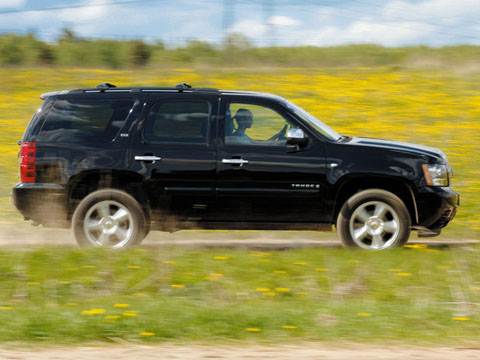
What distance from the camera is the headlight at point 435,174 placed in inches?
427

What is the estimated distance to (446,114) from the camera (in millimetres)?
23562

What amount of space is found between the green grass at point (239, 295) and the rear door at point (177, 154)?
527mm

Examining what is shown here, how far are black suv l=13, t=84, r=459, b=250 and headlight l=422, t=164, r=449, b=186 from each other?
0.01 metres

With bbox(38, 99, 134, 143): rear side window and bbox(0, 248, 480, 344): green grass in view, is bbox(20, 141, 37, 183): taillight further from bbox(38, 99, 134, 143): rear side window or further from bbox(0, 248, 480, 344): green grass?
bbox(0, 248, 480, 344): green grass

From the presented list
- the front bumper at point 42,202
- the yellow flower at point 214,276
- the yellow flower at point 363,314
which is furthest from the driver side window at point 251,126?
the yellow flower at point 363,314

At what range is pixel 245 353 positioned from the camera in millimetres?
6801

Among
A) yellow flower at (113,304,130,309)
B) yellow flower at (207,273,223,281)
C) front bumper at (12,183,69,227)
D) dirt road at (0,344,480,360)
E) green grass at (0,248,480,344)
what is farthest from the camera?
front bumper at (12,183,69,227)

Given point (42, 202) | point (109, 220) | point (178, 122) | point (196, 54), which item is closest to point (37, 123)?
point (42, 202)

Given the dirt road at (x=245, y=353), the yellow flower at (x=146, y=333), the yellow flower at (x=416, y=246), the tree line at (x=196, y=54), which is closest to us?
the dirt road at (x=245, y=353)

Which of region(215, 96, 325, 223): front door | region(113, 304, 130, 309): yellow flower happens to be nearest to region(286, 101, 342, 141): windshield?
region(215, 96, 325, 223): front door

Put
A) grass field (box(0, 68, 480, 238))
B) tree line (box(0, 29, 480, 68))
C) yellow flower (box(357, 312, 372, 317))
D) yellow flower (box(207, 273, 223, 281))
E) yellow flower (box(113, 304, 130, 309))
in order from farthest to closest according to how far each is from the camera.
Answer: tree line (box(0, 29, 480, 68)), grass field (box(0, 68, 480, 238)), yellow flower (box(207, 273, 223, 281)), yellow flower (box(113, 304, 130, 309)), yellow flower (box(357, 312, 372, 317))

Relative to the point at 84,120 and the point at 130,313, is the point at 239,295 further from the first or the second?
the point at 84,120

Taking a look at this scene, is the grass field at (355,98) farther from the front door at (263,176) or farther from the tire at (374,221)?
the front door at (263,176)

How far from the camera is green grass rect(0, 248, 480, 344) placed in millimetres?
7492
